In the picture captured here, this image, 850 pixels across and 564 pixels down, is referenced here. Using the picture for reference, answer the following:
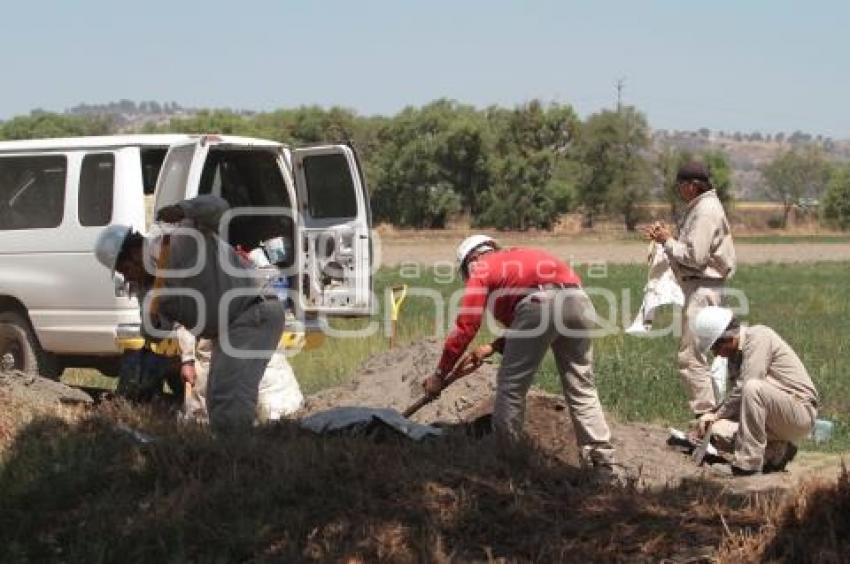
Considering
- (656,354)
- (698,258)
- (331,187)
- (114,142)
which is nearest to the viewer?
(698,258)

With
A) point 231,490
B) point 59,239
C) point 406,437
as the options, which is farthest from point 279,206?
point 231,490

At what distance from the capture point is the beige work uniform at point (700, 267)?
31.5 ft

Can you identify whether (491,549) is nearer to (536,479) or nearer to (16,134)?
(536,479)

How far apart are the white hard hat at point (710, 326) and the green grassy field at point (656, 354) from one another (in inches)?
80.5

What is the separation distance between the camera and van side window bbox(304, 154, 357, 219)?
1233 centimetres

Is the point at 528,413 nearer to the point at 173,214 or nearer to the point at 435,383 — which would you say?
the point at 435,383

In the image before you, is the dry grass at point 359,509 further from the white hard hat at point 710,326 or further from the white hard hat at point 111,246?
the white hard hat at point 710,326

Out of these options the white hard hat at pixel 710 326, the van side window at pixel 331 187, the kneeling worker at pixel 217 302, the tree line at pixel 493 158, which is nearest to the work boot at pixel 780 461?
the white hard hat at pixel 710 326

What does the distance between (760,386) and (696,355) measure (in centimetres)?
116

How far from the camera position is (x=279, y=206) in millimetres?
12102

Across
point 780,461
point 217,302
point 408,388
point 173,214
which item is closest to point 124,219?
point 408,388

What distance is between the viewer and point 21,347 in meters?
11.4

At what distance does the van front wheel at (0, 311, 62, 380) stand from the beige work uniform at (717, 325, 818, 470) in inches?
239

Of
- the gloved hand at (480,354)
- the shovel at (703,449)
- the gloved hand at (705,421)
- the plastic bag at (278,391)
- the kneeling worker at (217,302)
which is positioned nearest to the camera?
the kneeling worker at (217,302)
